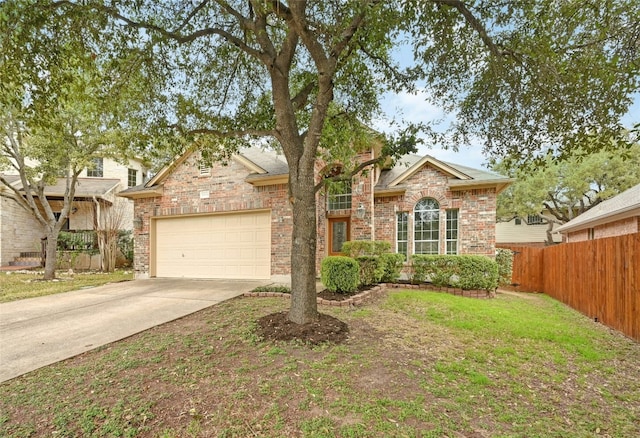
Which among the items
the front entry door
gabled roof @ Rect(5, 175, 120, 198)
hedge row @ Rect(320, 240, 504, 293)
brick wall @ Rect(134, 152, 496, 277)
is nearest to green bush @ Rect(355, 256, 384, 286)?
hedge row @ Rect(320, 240, 504, 293)

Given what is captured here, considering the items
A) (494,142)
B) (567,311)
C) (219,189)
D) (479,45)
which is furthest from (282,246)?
(567,311)

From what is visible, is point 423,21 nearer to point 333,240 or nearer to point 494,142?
point 494,142

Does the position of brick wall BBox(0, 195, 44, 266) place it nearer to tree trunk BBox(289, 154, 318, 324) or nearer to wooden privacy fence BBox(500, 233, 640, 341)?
tree trunk BBox(289, 154, 318, 324)

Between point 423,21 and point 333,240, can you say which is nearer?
point 423,21

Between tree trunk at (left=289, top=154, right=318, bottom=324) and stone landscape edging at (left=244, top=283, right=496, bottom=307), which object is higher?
tree trunk at (left=289, top=154, right=318, bottom=324)

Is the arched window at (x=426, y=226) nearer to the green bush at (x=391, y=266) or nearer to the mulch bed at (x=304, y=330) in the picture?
the green bush at (x=391, y=266)

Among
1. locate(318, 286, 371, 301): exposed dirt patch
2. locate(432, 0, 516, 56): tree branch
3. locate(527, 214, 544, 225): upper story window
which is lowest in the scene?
locate(318, 286, 371, 301): exposed dirt patch

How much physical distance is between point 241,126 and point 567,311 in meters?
8.93

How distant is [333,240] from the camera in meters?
11.7

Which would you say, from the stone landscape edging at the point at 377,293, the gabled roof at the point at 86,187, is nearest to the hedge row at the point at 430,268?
the stone landscape edging at the point at 377,293

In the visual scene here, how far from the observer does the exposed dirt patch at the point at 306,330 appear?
4.45 m

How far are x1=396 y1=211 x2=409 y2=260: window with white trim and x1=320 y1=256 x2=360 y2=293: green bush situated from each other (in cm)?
451

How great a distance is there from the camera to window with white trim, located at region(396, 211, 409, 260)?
37.7ft

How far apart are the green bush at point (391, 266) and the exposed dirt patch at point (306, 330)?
14.4 ft
